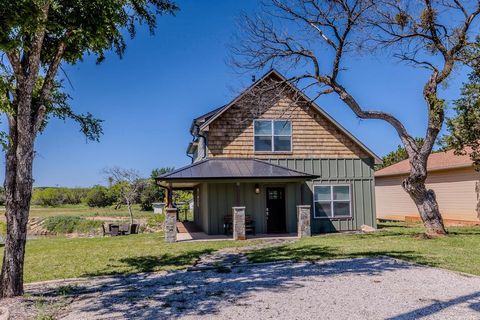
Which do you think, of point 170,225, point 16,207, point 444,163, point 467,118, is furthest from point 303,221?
point 16,207

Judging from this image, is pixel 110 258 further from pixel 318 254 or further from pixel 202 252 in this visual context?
pixel 318 254

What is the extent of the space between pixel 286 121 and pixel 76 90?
10434mm

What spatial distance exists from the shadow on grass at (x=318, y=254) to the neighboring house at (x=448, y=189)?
414 inches

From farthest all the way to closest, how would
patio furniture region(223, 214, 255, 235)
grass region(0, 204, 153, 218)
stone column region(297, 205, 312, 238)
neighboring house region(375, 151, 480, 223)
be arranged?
grass region(0, 204, 153, 218), neighboring house region(375, 151, 480, 223), patio furniture region(223, 214, 255, 235), stone column region(297, 205, 312, 238)

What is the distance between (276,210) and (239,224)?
10.4 ft

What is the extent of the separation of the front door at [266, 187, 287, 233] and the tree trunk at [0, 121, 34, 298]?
11.7 m

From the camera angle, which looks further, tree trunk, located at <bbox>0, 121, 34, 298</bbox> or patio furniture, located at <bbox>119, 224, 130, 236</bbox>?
patio furniture, located at <bbox>119, 224, 130, 236</bbox>

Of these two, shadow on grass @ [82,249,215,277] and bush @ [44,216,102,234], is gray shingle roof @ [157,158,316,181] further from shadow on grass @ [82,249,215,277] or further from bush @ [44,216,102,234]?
bush @ [44,216,102,234]

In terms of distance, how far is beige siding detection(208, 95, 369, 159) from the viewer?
16.7 meters

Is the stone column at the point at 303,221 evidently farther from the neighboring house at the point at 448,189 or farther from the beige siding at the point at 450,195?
the beige siding at the point at 450,195

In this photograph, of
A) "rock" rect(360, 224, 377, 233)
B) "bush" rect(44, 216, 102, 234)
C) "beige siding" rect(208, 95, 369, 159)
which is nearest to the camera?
"beige siding" rect(208, 95, 369, 159)

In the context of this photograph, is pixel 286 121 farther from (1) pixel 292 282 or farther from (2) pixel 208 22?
(1) pixel 292 282

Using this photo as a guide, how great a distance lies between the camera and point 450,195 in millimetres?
20609

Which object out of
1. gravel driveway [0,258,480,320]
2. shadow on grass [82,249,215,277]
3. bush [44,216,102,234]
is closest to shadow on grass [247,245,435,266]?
gravel driveway [0,258,480,320]
